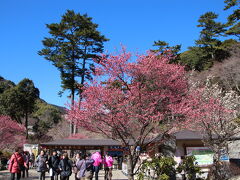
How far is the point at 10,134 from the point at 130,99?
2049cm

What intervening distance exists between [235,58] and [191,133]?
11.8 meters

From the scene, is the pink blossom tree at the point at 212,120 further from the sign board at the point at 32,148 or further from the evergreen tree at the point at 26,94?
the evergreen tree at the point at 26,94

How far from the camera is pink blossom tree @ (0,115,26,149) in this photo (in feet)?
74.0

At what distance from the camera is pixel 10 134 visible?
23.7 metres

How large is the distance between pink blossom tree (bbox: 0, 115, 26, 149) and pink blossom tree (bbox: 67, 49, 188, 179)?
58.5 feet

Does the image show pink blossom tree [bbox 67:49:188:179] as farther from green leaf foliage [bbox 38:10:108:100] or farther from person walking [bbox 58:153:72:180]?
green leaf foliage [bbox 38:10:108:100]

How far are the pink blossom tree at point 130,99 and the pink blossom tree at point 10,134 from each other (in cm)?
1784

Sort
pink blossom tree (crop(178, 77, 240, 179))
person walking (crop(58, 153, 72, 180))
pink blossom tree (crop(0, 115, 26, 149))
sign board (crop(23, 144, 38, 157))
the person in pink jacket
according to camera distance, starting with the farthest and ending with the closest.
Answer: pink blossom tree (crop(0, 115, 26, 149)) < sign board (crop(23, 144, 38, 157)) < the person in pink jacket < pink blossom tree (crop(178, 77, 240, 179)) < person walking (crop(58, 153, 72, 180))

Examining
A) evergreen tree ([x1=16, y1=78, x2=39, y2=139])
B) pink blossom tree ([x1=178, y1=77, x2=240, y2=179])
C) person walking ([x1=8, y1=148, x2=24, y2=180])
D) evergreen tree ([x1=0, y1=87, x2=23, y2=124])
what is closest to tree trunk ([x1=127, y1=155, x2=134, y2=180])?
pink blossom tree ([x1=178, y1=77, x2=240, y2=179])

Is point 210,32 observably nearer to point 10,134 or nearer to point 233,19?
point 233,19

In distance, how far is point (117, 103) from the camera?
25.6ft

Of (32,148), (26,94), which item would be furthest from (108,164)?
(26,94)

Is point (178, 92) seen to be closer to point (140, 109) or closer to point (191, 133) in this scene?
point (140, 109)

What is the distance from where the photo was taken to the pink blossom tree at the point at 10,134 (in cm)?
2256
